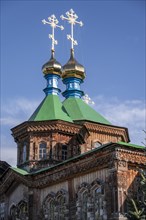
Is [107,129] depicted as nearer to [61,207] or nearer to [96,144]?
[96,144]

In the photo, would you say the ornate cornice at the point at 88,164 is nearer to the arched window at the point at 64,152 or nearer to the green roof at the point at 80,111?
the arched window at the point at 64,152

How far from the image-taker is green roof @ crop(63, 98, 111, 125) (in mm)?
29680

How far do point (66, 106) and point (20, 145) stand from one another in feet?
14.0

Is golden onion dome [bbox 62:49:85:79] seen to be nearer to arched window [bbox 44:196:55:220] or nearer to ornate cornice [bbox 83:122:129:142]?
ornate cornice [bbox 83:122:129:142]

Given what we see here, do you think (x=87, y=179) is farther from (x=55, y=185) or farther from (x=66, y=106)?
(x=66, y=106)

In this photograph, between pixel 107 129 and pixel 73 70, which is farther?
pixel 73 70

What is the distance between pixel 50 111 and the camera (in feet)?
94.1

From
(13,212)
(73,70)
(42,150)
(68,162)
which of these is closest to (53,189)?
(68,162)

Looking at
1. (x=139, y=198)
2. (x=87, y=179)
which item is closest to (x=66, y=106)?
(x=87, y=179)

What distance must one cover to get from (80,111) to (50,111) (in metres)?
2.39

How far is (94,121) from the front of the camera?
1155 inches

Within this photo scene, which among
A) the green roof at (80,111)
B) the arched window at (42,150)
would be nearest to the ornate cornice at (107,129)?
the green roof at (80,111)

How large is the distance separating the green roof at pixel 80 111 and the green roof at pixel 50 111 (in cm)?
82

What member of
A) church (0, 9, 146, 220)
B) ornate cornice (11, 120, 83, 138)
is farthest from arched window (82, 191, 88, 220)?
ornate cornice (11, 120, 83, 138)
